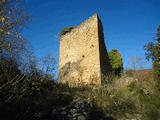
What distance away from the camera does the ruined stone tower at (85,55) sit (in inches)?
236

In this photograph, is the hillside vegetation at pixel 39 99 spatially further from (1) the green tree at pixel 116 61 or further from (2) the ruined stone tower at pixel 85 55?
(1) the green tree at pixel 116 61

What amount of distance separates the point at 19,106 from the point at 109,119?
271 cm

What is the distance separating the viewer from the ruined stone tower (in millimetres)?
5986

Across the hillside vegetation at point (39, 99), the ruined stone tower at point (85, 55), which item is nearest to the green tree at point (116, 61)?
the ruined stone tower at point (85, 55)

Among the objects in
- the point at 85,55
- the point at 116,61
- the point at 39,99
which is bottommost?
the point at 39,99

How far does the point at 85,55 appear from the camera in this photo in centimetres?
666

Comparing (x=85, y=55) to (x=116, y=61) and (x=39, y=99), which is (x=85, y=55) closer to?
(x=39, y=99)

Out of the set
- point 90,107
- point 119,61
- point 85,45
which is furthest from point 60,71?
point 119,61

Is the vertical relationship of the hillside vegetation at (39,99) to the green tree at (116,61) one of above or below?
below

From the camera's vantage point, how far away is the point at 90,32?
268 inches

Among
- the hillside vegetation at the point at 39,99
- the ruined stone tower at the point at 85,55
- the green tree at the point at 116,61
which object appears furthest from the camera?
the green tree at the point at 116,61

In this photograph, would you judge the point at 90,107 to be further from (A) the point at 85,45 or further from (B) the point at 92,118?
(A) the point at 85,45

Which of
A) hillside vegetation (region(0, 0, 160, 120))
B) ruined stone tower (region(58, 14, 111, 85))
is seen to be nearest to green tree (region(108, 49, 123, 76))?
ruined stone tower (region(58, 14, 111, 85))

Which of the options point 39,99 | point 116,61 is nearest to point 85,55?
point 39,99
